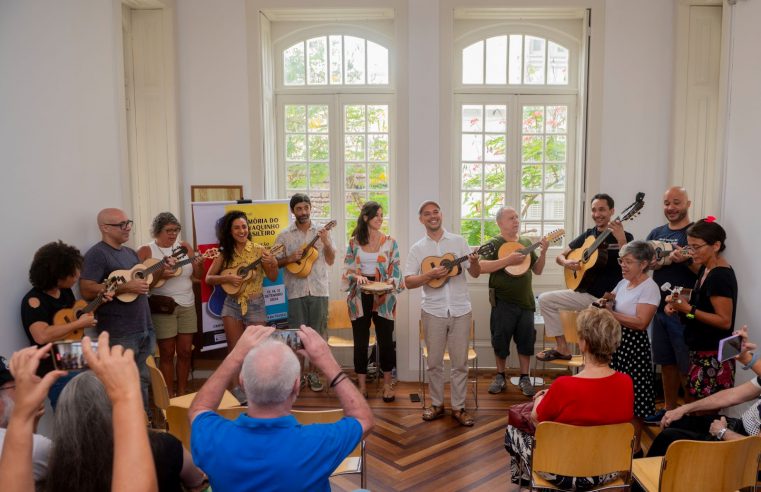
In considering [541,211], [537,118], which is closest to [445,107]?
[537,118]

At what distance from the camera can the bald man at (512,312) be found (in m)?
5.02

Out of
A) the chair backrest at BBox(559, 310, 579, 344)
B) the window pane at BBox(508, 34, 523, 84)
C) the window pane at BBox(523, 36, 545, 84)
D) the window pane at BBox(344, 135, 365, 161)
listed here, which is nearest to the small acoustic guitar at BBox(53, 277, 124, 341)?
the window pane at BBox(344, 135, 365, 161)

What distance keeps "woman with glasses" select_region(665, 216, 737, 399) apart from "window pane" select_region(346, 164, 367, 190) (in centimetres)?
341

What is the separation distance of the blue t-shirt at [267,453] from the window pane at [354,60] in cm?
490

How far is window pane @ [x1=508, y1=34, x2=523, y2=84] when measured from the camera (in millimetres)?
5848

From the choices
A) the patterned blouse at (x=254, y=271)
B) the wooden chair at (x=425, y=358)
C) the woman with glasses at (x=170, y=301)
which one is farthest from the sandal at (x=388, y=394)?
the woman with glasses at (x=170, y=301)

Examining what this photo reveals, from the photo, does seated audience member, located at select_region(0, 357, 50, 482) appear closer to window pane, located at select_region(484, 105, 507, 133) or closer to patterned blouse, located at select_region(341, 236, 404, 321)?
patterned blouse, located at select_region(341, 236, 404, 321)

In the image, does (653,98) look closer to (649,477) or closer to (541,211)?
(541,211)

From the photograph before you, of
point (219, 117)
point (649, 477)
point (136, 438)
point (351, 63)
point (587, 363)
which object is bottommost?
point (649, 477)

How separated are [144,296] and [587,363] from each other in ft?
10.6

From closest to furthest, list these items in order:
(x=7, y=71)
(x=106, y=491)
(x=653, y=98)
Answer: (x=106, y=491)
(x=7, y=71)
(x=653, y=98)

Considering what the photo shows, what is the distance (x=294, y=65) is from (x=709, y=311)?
185 inches

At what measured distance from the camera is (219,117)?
5.61 metres

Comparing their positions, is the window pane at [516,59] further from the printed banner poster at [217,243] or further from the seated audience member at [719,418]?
the seated audience member at [719,418]
